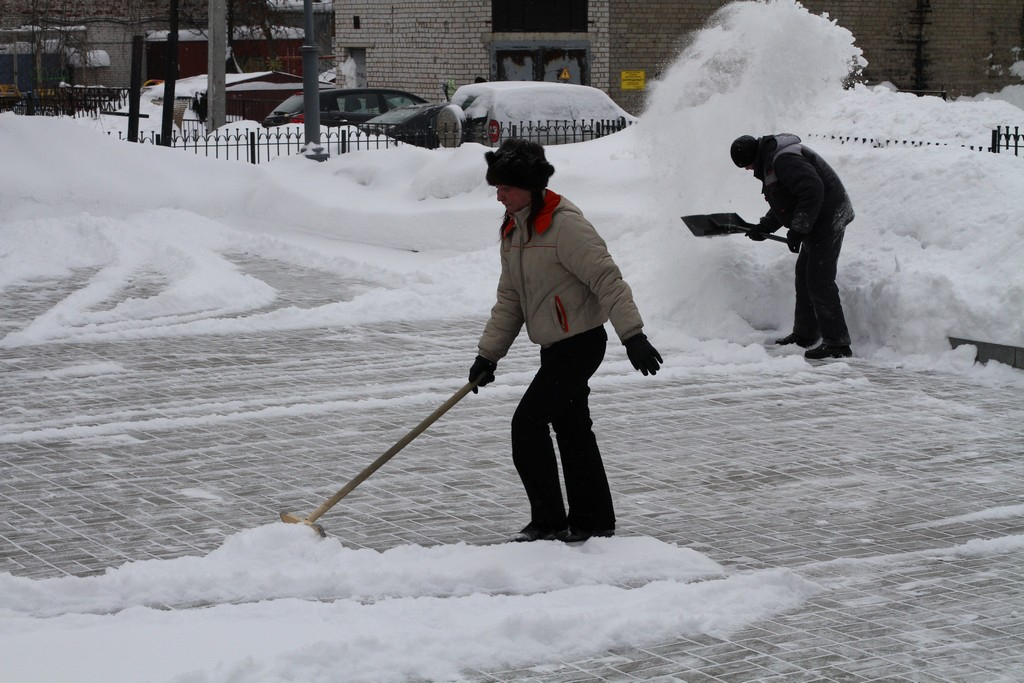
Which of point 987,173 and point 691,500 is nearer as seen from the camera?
point 691,500

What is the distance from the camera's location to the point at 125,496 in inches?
236

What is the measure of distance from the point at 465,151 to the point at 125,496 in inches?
386

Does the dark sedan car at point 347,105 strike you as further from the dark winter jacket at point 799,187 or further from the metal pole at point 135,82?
the dark winter jacket at point 799,187

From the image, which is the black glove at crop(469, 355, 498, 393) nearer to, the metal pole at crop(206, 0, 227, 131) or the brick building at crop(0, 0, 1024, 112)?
the metal pole at crop(206, 0, 227, 131)

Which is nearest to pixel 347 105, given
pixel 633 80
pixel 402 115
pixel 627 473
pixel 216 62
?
pixel 216 62

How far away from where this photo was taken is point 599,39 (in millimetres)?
33281

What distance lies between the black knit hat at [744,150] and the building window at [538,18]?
2479 centimetres

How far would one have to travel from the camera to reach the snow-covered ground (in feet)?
14.1

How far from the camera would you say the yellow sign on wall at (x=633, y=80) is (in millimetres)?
33469

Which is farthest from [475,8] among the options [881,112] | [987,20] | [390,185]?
[881,112]

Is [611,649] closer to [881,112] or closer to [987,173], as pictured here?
[987,173]

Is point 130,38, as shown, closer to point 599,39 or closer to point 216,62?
point 599,39

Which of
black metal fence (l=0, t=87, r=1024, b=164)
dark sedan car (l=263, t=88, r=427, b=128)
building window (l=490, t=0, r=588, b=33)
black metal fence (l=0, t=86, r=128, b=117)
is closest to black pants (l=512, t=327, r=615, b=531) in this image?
black metal fence (l=0, t=87, r=1024, b=164)

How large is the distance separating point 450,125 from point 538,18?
15948 millimetres
